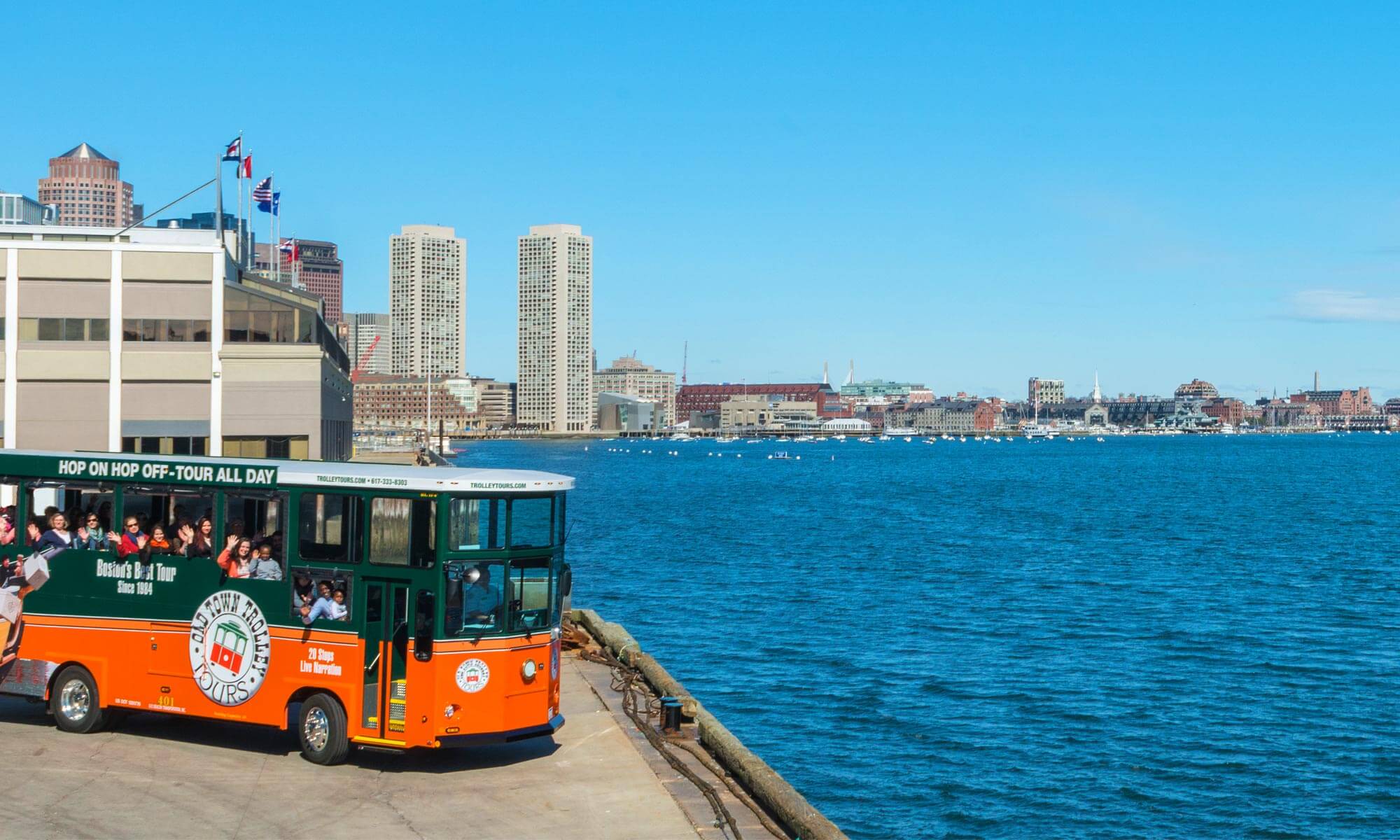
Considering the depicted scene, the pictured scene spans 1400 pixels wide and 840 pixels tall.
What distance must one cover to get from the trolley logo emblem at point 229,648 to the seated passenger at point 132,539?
1334 mm

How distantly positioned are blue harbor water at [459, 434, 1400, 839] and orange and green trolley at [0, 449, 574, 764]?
979cm

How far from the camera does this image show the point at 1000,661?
4078 cm

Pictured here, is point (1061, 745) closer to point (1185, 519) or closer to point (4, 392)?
point (4, 392)

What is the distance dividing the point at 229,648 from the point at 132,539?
2.20 m

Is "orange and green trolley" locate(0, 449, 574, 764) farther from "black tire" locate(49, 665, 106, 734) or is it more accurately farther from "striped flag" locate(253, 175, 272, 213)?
"striped flag" locate(253, 175, 272, 213)

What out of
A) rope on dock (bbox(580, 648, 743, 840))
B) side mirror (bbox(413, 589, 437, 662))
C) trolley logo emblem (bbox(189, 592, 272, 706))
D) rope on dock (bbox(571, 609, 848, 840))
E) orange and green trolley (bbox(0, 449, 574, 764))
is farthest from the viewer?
trolley logo emblem (bbox(189, 592, 272, 706))

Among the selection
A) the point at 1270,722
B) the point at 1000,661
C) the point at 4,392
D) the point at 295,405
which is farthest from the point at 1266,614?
the point at 4,392

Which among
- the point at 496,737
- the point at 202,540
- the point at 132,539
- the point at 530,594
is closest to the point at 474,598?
the point at 530,594

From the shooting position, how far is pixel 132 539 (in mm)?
19500

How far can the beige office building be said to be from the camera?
42.9 m

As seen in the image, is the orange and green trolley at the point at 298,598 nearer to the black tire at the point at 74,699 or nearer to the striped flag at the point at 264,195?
the black tire at the point at 74,699

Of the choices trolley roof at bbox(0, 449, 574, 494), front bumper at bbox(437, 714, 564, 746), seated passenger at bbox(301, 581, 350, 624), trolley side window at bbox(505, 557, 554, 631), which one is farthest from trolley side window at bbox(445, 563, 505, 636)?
seated passenger at bbox(301, 581, 350, 624)

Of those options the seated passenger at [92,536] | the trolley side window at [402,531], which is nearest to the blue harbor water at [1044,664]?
the trolley side window at [402,531]

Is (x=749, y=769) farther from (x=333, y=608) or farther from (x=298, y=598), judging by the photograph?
(x=298, y=598)
